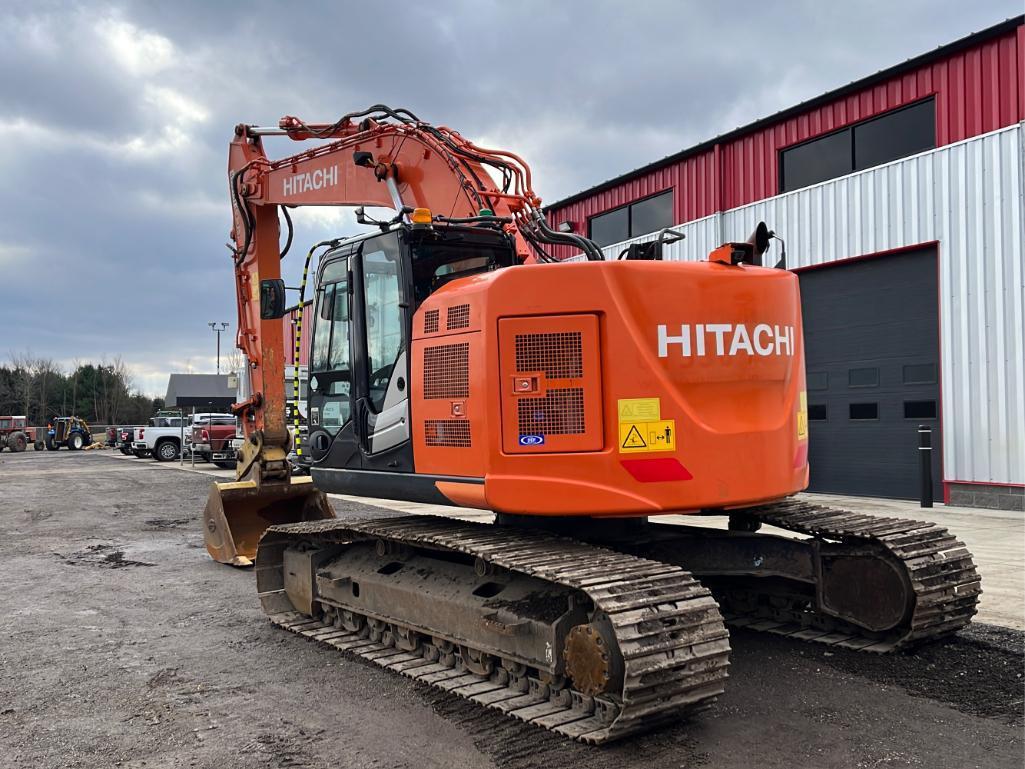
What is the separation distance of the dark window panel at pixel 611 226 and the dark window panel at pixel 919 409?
8159 millimetres

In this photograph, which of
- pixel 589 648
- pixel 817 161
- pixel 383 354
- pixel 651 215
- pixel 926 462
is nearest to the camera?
pixel 589 648

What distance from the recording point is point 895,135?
48.0 ft

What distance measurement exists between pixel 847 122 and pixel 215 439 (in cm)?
2243

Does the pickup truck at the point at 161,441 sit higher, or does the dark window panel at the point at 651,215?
the dark window panel at the point at 651,215

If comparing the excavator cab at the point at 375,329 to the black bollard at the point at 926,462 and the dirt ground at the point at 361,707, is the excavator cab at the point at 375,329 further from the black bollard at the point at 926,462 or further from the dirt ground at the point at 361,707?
the black bollard at the point at 926,462

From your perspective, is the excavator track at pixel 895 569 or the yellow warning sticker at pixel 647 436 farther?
the excavator track at pixel 895 569

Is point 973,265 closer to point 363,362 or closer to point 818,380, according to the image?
point 818,380

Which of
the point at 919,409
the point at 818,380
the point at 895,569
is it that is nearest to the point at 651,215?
the point at 818,380

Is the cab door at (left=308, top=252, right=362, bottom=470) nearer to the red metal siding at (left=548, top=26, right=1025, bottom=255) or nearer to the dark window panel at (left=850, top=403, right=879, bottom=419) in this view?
the red metal siding at (left=548, top=26, right=1025, bottom=255)

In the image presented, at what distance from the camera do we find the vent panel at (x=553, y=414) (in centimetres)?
479

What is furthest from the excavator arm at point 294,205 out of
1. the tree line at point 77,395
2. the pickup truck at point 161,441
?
the tree line at point 77,395

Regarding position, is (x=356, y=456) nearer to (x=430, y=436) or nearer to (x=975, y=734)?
(x=430, y=436)

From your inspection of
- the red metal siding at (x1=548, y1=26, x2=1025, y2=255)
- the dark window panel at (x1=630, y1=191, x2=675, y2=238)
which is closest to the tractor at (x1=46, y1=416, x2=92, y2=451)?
the red metal siding at (x1=548, y1=26, x2=1025, y2=255)

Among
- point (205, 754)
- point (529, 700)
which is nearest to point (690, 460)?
point (529, 700)
